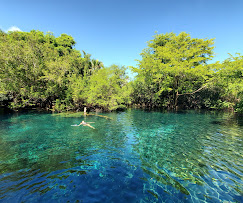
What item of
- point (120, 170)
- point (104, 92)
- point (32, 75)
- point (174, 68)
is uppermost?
point (174, 68)

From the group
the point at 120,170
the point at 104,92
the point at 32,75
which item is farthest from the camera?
the point at 104,92

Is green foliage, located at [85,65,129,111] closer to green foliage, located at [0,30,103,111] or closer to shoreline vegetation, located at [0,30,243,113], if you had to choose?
shoreline vegetation, located at [0,30,243,113]

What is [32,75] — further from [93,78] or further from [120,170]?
[120,170]

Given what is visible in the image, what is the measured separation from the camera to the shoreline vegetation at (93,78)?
22328 millimetres

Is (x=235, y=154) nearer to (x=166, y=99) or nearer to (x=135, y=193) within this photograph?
(x=135, y=193)

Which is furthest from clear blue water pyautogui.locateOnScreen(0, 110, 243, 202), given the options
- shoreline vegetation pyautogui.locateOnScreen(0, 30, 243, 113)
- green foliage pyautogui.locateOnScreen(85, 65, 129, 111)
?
green foliage pyautogui.locateOnScreen(85, 65, 129, 111)

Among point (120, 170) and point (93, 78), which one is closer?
point (120, 170)

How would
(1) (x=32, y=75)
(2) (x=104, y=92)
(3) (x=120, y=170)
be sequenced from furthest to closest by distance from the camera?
(2) (x=104, y=92), (1) (x=32, y=75), (3) (x=120, y=170)

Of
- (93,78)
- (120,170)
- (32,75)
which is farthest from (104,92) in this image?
(120,170)

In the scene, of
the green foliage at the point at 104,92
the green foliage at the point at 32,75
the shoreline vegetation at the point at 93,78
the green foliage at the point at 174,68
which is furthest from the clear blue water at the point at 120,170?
the green foliage at the point at 174,68

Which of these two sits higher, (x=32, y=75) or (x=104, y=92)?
(x=32, y=75)

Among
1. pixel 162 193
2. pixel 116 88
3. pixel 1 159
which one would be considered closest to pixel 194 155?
pixel 162 193

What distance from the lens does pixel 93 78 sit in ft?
99.6

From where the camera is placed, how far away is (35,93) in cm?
2412
